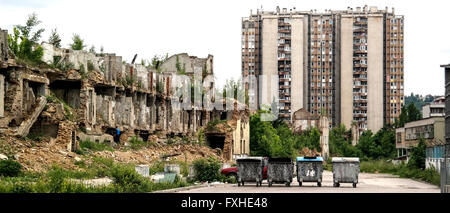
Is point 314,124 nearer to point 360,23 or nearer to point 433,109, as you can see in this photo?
point 433,109

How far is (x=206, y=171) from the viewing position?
39156 millimetres

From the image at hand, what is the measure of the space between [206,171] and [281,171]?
4.29m

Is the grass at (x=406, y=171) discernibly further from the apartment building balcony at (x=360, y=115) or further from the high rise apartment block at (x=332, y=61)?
the apartment building balcony at (x=360, y=115)

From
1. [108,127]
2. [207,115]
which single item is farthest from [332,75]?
[108,127]

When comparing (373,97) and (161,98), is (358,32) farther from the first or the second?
(161,98)

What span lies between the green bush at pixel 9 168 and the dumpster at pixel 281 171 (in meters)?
13.7

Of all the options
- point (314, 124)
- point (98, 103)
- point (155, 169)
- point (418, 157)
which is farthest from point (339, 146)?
point (155, 169)

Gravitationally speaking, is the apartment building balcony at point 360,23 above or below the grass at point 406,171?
above

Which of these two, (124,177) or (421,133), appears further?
(421,133)

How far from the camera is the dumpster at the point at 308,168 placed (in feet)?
126

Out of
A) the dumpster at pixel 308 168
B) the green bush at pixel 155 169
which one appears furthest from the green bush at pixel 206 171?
the dumpster at pixel 308 168

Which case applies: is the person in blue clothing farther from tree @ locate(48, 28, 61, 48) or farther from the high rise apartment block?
the high rise apartment block

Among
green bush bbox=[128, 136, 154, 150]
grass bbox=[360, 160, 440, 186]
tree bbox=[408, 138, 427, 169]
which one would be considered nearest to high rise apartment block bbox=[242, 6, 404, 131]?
grass bbox=[360, 160, 440, 186]

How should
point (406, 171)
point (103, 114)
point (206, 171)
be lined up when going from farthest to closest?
point (406, 171) → point (103, 114) → point (206, 171)
